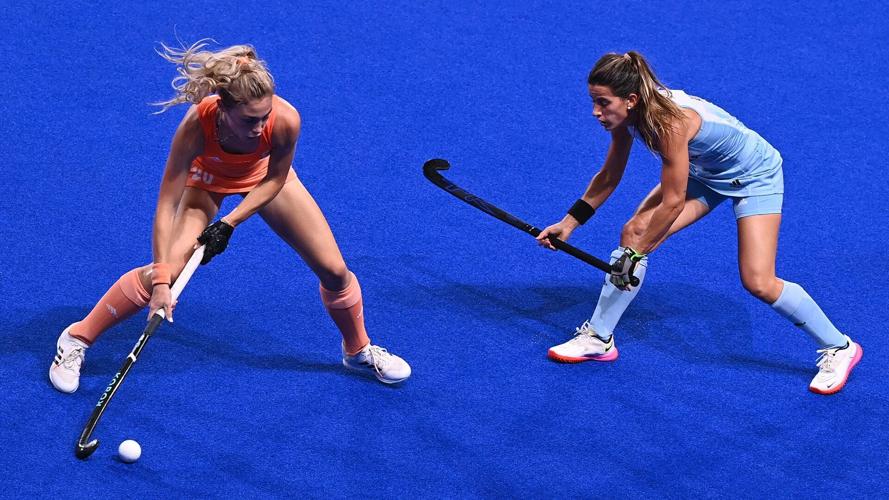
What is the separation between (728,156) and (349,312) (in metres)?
1.55

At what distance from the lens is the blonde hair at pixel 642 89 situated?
400 cm

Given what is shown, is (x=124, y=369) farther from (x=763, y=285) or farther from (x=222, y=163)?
(x=763, y=285)

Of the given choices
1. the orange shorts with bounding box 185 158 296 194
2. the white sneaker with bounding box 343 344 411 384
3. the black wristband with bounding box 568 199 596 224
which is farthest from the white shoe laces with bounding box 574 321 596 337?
the orange shorts with bounding box 185 158 296 194

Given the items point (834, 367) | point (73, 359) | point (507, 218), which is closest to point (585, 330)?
point (507, 218)

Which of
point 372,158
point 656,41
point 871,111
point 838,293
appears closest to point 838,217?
point 838,293

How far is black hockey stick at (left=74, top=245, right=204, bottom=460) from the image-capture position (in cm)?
374

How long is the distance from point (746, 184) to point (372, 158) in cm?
216

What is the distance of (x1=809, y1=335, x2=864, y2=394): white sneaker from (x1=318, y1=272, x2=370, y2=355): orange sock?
178 centimetres

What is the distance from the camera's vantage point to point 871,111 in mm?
6520

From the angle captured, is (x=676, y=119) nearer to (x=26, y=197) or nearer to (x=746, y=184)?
(x=746, y=184)

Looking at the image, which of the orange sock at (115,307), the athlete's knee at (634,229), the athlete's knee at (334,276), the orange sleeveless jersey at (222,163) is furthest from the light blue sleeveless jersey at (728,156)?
the orange sock at (115,307)

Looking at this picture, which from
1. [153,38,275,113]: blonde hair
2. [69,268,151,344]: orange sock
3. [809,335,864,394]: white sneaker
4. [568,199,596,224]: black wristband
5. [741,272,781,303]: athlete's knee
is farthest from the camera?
[568,199,596,224]: black wristband

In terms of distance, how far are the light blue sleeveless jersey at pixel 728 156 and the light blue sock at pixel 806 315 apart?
0.40 m

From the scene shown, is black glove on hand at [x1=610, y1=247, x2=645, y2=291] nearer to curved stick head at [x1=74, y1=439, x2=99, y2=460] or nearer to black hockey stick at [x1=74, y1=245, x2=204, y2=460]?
black hockey stick at [x1=74, y1=245, x2=204, y2=460]
